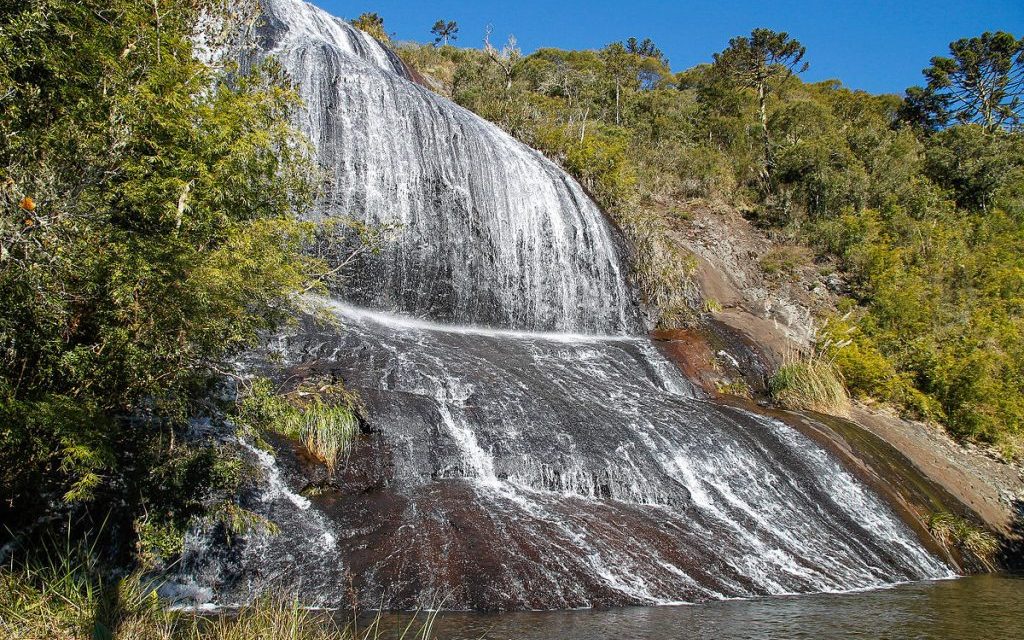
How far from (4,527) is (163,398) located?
146 cm

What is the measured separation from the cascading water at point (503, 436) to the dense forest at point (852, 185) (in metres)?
4.25

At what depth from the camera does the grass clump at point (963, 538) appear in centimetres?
1128

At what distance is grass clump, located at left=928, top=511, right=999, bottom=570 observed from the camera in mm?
11281

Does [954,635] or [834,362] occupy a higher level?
[834,362]

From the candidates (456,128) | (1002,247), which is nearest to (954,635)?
(456,128)

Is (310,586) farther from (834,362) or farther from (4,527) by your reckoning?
(834,362)

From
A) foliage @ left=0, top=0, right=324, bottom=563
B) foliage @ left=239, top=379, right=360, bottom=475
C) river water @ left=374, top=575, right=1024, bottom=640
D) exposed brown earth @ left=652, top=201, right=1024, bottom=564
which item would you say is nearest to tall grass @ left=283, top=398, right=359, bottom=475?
foliage @ left=239, top=379, right=360, bottom=475

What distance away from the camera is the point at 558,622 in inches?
241

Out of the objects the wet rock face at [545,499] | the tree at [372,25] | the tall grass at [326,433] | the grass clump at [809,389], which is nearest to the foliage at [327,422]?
the tall grass at [326,433]

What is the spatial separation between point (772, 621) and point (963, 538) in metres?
7.40

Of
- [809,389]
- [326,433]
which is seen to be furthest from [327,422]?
[809,389]

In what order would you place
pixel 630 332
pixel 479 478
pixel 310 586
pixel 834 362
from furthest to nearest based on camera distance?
pixel 630 332, pixel 834 362, pixel 479 478, pixel 310 586

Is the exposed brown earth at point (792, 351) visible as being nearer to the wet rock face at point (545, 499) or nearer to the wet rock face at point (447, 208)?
the wet rock face at point (545, 499)

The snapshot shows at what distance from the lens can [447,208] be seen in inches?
674
